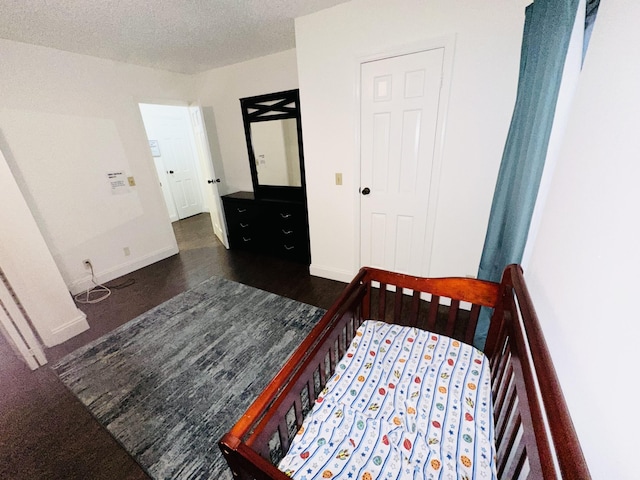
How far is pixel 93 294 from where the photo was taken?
2672 mm

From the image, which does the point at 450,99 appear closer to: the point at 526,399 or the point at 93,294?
the point at 526,399

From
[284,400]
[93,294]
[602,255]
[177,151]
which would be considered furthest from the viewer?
[177,151]

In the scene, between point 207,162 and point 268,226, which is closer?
point 268,226

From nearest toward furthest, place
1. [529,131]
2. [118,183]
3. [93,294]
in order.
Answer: [529,131]
[93,294]
[118,183]

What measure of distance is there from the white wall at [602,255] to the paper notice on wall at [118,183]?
3.72 m

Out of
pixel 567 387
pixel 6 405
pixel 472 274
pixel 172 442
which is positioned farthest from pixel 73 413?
pixel 472 274

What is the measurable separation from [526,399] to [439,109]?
5.73ft

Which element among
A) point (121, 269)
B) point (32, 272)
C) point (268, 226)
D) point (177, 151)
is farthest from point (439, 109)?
point (177, 151)

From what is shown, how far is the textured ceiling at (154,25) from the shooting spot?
1694 millimetres

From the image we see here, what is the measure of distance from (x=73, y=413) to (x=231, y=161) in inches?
120

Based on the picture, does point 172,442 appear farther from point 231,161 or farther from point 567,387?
point 231,161

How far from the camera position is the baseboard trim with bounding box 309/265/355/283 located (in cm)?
263

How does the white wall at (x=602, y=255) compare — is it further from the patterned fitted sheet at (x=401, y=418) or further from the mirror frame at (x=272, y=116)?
the mirror frame at (x=272, y=116)

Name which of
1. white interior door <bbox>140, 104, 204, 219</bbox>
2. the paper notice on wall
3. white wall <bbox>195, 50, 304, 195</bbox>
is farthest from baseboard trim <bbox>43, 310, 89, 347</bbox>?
white interior door <bbox>140, 104, 204, 219</bbox>
